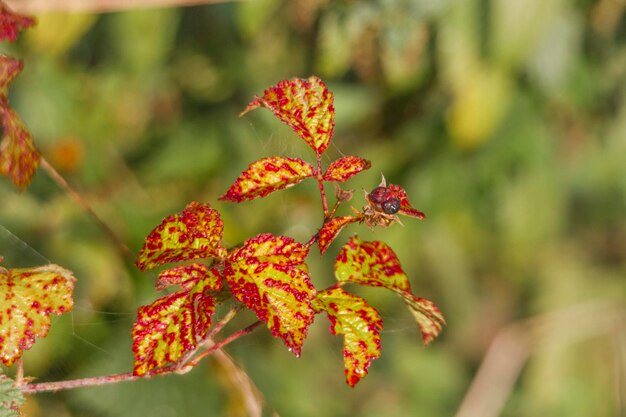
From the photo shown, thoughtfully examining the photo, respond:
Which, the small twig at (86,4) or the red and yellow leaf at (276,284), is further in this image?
the small twig at (86,4)

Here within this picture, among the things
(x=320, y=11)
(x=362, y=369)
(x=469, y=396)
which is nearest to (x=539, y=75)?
(x=320, y=11)

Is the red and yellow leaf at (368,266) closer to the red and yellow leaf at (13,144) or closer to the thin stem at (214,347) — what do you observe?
the thin stem at (214,347)

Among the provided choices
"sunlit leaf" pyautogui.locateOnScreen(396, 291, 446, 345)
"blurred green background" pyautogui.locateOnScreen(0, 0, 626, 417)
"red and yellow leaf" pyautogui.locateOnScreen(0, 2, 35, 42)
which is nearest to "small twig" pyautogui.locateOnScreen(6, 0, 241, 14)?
"blurred green background" pyautogui.locateOnScreen(0, 0, 626, 417)

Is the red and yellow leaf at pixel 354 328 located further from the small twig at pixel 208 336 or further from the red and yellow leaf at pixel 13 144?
the red and yellow leaf at pixel 13 144

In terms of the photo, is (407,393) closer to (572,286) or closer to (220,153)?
(572,286)

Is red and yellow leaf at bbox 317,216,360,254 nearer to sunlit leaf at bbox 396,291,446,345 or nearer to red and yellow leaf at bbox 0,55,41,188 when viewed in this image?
sunlit leaf at bbox 396,291,446,345

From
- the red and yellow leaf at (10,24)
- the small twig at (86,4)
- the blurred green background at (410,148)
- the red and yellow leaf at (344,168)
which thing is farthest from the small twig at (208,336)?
the small twig at (86,4)

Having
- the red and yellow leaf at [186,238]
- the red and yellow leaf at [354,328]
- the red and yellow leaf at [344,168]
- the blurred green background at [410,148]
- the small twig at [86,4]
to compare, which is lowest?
the red and yellow leaf at [354,328]

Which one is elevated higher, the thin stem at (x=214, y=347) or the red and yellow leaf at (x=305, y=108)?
the red and yellow leaf at (x=305, y=108)
